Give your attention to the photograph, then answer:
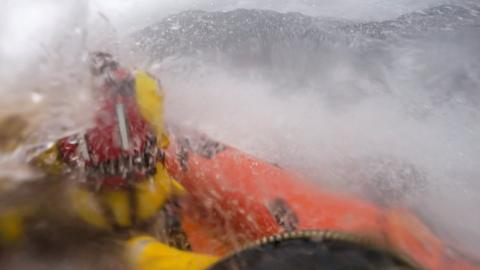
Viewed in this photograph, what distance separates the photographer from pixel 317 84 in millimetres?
5723

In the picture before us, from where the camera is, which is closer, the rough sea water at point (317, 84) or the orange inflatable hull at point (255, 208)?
the orange inflatable hull at point (255, 208)

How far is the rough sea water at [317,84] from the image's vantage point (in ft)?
8.80

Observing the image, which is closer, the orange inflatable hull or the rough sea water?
the orange inflatable hull

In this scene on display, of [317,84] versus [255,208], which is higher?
[255,208]

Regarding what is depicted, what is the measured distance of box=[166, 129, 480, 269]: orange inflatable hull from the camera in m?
2.55

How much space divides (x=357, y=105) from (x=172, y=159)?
2881 mm

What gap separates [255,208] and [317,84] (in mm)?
3280

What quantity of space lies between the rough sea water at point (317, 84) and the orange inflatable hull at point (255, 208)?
361mm

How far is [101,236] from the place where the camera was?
2.19m

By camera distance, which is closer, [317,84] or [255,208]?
[255,208]

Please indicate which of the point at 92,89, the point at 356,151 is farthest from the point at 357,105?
the point at 92,89

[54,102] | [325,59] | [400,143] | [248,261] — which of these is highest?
[54,102]

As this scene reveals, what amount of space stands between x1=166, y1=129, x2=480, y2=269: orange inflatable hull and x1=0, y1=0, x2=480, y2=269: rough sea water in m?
0.36

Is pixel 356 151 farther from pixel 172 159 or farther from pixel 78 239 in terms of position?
pixel 78 239
